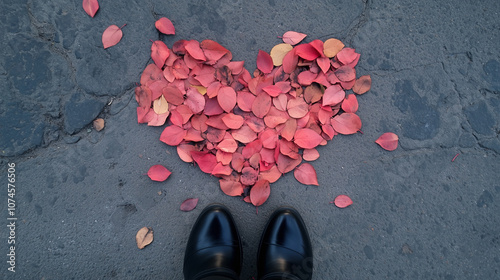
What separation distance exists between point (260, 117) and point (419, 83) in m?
0.90

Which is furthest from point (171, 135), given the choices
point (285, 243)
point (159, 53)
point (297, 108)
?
point (285, 243)

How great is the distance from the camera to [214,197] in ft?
5.05

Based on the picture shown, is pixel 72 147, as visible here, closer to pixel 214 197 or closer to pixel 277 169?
pixel 214 197

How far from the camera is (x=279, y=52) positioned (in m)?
1.55

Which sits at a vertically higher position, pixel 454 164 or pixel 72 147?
pixel 454 164

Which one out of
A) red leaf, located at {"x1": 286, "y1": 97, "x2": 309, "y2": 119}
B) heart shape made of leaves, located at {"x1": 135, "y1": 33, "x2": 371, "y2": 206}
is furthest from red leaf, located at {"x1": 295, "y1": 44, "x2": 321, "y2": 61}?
red leaf, located at {"x1": 286, "y1": 97, "x2": 309, "y2": 119}

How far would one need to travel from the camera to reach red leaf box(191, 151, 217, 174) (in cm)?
148

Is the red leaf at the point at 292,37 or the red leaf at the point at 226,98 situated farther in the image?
the red leaf at the point at 292,37

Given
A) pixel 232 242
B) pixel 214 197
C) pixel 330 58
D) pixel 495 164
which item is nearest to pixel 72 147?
pixel 214 197

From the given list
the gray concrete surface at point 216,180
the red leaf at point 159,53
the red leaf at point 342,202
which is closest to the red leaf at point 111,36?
the gray concrete surface at point 216,180

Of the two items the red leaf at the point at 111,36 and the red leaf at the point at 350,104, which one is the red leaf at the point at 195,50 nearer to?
the red leaf at the point at 111,36

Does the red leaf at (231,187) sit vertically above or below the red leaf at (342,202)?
below

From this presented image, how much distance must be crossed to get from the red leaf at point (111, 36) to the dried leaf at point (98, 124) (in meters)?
0.39

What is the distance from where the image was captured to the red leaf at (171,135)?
149cm
